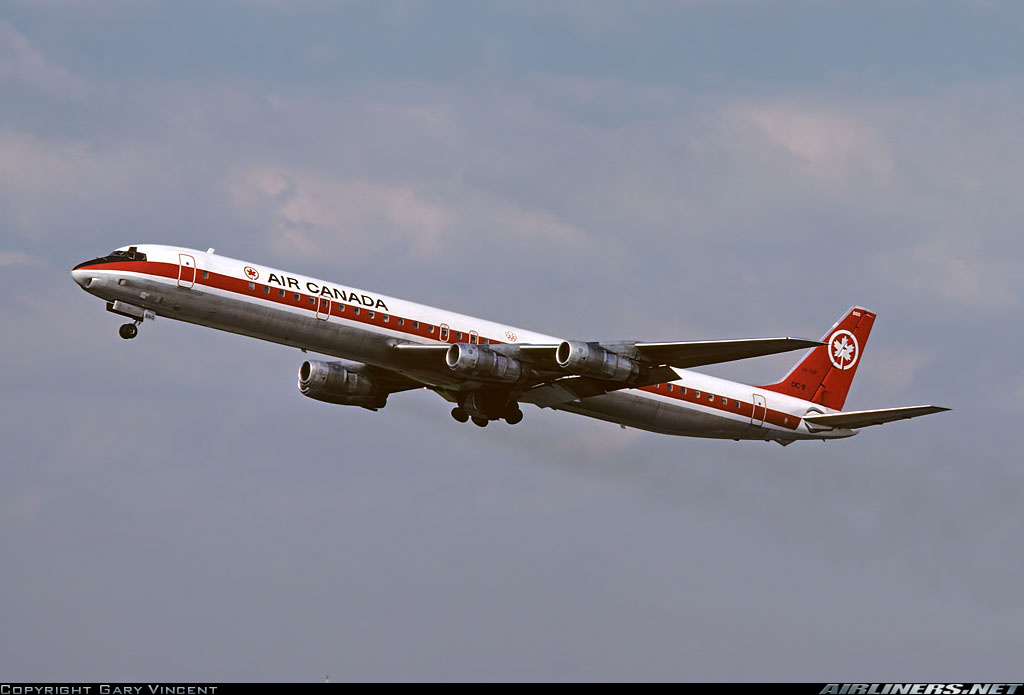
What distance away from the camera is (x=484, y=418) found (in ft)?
215

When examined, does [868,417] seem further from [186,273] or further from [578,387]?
[186,273]

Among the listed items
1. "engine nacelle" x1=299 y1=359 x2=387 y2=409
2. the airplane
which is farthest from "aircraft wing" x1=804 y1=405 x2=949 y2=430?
"engine nacelle" x1=299 y1=359 x2=387 y2=409

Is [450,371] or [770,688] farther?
[450,371]

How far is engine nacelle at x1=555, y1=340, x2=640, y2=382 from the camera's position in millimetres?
59781

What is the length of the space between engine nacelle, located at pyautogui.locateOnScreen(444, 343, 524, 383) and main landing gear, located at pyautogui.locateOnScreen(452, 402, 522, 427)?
146 inches

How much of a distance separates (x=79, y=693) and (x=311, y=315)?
17337mm

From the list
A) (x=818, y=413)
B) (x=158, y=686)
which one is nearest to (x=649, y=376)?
(x=818, y=413)

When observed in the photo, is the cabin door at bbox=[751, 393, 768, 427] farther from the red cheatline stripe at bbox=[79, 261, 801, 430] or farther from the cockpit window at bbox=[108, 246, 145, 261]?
the cockpit window at bbox=[108, 246, 145, 261]

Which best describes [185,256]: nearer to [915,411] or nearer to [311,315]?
[311,315]

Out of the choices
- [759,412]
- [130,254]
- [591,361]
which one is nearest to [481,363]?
[591,361]

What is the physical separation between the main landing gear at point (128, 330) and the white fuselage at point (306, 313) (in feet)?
3.37

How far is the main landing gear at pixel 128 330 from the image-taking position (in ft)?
189

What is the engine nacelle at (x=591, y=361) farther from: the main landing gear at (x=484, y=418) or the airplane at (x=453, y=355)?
the main landing gear at (x=484, y=418)

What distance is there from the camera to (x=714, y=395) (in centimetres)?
6888
